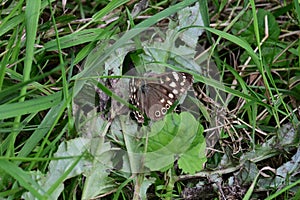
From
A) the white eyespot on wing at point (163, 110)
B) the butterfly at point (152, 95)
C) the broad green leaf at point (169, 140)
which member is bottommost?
the broad green leaf at point (169, 140)

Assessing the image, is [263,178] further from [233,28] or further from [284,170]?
[233,28]

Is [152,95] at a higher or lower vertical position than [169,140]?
higher

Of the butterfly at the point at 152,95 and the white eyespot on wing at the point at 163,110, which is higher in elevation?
the butterfly at the point at 152,95

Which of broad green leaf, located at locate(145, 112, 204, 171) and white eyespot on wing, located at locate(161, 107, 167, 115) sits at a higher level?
white eyespot on wing, located at locate(161, 107, 167, 115)

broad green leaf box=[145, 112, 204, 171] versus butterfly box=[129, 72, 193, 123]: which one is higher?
butterfly box=[129, 72, 193, 123]

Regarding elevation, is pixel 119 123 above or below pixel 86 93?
below

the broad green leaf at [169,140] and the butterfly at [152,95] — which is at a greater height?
the butterfly at [152,95]

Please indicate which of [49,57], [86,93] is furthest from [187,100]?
[49,57]

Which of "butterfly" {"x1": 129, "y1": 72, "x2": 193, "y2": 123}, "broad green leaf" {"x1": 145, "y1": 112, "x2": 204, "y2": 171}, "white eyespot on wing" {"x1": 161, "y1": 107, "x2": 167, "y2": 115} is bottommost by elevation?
"broad green leaf" {"x1": 145, "y1": 112, "x2": 204, "y2": 171}
